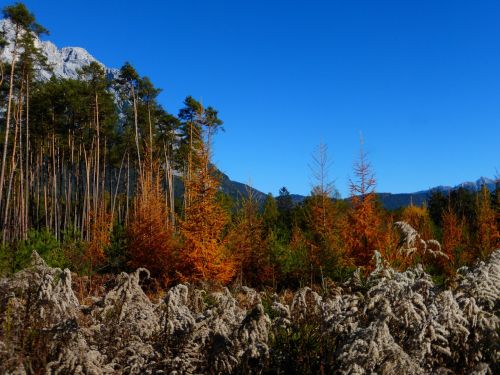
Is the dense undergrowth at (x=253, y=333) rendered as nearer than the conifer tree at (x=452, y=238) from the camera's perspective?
Yes

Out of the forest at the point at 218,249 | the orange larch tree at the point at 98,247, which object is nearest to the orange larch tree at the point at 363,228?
the forest at the point at 218,249

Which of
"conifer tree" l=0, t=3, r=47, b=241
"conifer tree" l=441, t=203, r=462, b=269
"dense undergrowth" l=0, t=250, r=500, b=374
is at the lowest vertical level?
"dense undergrowth" l=0, t=250, r=500, b=374

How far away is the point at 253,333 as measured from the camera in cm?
298

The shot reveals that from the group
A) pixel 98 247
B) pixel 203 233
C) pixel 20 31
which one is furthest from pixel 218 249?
pixel 20 31

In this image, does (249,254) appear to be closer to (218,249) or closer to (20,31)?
(218,249)

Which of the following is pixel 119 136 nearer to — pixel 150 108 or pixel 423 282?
pixel 150 108

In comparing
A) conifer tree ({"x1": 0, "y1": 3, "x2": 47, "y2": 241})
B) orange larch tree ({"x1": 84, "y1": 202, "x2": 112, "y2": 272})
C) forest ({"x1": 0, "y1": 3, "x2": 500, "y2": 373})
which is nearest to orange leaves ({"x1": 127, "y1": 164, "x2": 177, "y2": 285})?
forest ({"x1": 0, "y1": 3, "x2": 500, "y2": 373})

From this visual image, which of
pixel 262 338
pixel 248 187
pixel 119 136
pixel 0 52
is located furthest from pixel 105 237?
pixel 262 338

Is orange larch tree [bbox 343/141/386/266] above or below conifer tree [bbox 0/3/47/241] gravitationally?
below

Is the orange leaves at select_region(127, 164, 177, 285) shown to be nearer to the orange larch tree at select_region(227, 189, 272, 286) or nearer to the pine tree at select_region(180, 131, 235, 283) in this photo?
the pine tree at select_region(180, 131, 235, 283)

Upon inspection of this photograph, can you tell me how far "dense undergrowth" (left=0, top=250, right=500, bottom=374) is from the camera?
2.72 m

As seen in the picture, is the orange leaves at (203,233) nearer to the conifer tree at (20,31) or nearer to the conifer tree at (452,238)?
the conifer tree at (452,238)

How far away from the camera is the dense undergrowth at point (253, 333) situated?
107 inches

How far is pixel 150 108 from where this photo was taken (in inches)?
1353
